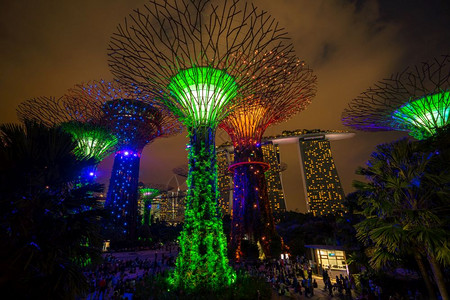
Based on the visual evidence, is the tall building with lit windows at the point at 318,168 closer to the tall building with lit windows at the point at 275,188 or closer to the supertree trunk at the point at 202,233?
the tall building with lit windows at the point at 275,188

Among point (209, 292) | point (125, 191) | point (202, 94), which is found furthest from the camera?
point (125, 191)

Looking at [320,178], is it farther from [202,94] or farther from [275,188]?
[202,94]

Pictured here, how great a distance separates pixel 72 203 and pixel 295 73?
46.5 ft

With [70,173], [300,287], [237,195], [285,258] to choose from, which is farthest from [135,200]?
[70,173]

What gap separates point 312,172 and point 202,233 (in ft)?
352

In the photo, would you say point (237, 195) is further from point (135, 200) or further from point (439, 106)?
point (135, 200)

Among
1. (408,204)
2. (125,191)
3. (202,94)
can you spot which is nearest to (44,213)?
(202,94)

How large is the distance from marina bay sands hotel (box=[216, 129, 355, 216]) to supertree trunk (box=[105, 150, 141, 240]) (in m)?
58.2

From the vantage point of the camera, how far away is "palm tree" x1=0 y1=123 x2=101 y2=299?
4203 mm

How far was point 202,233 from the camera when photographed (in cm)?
960

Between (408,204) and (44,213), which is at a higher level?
(408,204)

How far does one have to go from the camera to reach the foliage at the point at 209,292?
8.06 m

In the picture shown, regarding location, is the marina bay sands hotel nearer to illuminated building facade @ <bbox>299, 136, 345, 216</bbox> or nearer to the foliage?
illuminated building facade @ <bbox>299, 136, 345, 216</bbox>

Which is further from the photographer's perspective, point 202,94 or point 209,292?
point 202,94
